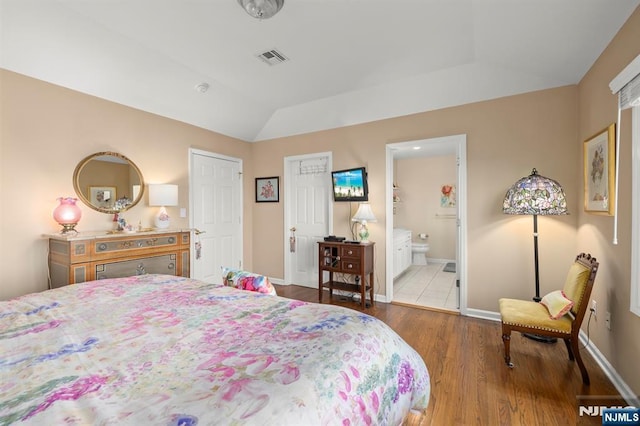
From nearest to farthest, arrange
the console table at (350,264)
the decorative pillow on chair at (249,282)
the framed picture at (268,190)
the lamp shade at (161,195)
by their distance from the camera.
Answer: the decorative pillow on chair at (249,282) < the lamp shade at (161,195) < the console table at (350,264) < the framed picture at (268,190)

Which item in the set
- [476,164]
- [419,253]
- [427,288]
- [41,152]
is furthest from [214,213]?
[419,253]

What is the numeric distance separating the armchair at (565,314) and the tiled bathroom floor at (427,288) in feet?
3.80

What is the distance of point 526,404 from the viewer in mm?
1767

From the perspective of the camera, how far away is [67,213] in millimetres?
2590

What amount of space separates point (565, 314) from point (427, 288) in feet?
7.32

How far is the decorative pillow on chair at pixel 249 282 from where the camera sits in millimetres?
1900

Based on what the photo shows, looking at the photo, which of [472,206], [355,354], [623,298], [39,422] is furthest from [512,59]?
[39,422]

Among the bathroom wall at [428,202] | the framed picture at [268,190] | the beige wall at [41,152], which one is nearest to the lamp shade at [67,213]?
the beige wall at [41,152]

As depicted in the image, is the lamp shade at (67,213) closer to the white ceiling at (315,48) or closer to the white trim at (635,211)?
the white ceiling at (315,48)

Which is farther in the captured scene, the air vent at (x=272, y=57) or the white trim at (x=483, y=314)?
the white trim at (x=483, y=314)

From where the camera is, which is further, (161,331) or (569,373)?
(569,373)

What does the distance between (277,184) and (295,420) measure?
4098 mm

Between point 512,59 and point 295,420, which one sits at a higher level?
point 512,59

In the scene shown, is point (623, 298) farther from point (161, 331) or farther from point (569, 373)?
point (161, 331)
